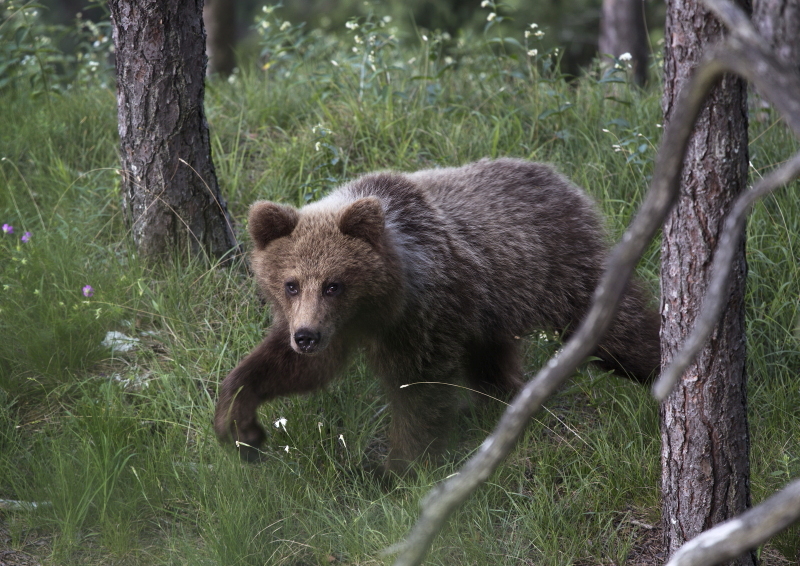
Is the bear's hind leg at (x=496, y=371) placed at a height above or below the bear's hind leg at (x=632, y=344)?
below

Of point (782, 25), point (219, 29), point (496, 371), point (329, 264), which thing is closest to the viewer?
point (782, 25)

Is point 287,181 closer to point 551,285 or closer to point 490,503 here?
point 551,285

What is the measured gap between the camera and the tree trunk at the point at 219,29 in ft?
33.6

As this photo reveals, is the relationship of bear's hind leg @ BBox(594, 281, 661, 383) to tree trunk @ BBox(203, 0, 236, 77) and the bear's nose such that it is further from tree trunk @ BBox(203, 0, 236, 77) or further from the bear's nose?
tree trunk @ BBox(203, 0, 236, 77)

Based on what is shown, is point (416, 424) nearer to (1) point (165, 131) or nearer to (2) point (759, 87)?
(1) point (165, 131)

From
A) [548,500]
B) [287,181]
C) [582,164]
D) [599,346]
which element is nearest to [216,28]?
[287,181]

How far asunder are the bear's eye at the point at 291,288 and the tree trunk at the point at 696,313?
1656 mm

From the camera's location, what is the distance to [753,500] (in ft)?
11.1

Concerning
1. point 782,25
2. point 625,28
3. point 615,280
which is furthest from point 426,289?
point 625,28

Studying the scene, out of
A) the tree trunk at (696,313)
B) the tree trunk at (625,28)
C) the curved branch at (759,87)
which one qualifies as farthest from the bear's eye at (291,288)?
the tree trunk at (625,28)

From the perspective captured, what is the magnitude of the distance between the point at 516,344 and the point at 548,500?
116 cm

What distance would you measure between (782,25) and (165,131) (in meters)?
3.40

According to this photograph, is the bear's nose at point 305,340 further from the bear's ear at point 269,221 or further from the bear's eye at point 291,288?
the bear's ear at point 269,221

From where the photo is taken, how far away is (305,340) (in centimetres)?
342
